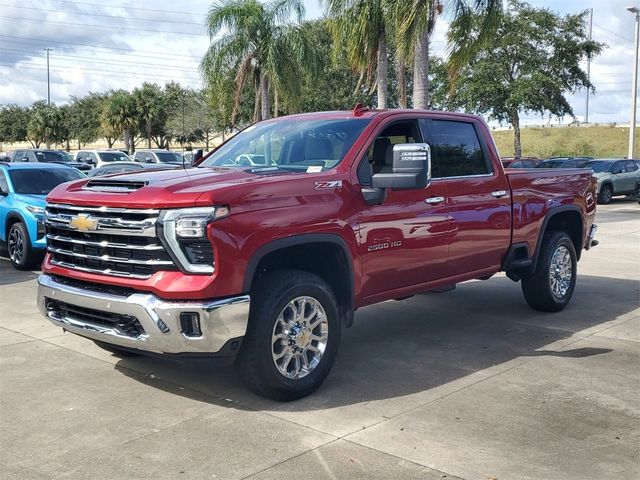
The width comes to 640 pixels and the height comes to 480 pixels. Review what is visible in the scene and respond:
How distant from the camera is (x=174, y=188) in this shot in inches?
190

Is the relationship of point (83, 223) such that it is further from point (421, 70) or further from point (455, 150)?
point (421, 70)

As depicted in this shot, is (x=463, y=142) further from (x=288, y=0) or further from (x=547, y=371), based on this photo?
(x=288, y=0)

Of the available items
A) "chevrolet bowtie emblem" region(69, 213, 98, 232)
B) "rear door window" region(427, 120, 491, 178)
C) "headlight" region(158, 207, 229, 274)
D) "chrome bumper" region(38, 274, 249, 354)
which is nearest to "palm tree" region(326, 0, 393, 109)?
"rear door window" region(427, 120, 491, 178)

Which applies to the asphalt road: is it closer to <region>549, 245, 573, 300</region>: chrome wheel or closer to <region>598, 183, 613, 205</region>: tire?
<region>549, 245, 573, 300</region>: chrome wheel

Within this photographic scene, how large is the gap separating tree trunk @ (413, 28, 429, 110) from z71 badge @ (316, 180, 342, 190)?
11030mm

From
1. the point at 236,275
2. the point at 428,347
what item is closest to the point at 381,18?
the point at 428,347

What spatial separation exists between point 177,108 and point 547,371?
5538 centimetres

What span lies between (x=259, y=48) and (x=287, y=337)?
66.4 feet

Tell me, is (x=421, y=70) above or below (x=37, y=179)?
above

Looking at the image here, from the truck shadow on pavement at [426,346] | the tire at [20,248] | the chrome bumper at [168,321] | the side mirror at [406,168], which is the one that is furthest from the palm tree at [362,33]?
the chrome bumper at [168,321]

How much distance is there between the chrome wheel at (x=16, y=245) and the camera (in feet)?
35.8

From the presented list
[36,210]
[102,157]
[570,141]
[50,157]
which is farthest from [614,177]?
[570,141]

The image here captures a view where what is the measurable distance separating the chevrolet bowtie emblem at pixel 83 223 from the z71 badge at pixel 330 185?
1.58 m

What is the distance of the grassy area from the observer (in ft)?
214
